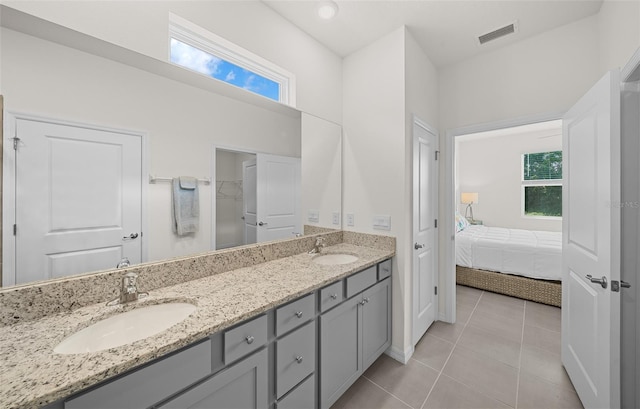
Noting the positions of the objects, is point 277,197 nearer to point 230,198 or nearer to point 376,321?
point 230,198

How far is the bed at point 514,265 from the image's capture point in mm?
2980

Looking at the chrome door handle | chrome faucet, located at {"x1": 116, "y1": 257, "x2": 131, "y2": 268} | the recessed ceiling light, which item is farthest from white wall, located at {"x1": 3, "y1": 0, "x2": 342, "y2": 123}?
the chrome door handle

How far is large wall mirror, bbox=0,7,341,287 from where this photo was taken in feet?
2.97

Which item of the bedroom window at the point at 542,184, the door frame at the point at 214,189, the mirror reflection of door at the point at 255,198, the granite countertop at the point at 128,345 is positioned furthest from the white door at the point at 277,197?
the bedroom window at the point at 542,184

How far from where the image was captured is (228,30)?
1.60 meters

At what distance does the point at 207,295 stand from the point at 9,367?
0.59 metres

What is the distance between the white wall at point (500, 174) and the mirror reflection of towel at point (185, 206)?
630 cm

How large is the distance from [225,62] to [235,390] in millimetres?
1776

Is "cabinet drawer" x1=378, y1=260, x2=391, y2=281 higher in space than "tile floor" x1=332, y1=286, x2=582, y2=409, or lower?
higher

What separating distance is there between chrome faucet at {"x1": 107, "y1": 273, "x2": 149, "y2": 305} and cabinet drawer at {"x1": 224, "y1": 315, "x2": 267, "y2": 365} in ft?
1.56

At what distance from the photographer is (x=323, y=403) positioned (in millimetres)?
1422

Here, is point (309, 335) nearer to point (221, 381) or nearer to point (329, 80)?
point (221, 381)

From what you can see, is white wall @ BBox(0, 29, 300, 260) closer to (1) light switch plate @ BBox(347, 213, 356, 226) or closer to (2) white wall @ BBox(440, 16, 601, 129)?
(1) light switch plate @ BBox(347, 213, 356, 226)

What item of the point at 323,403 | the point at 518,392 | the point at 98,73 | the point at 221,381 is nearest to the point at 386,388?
the point at 323,403
